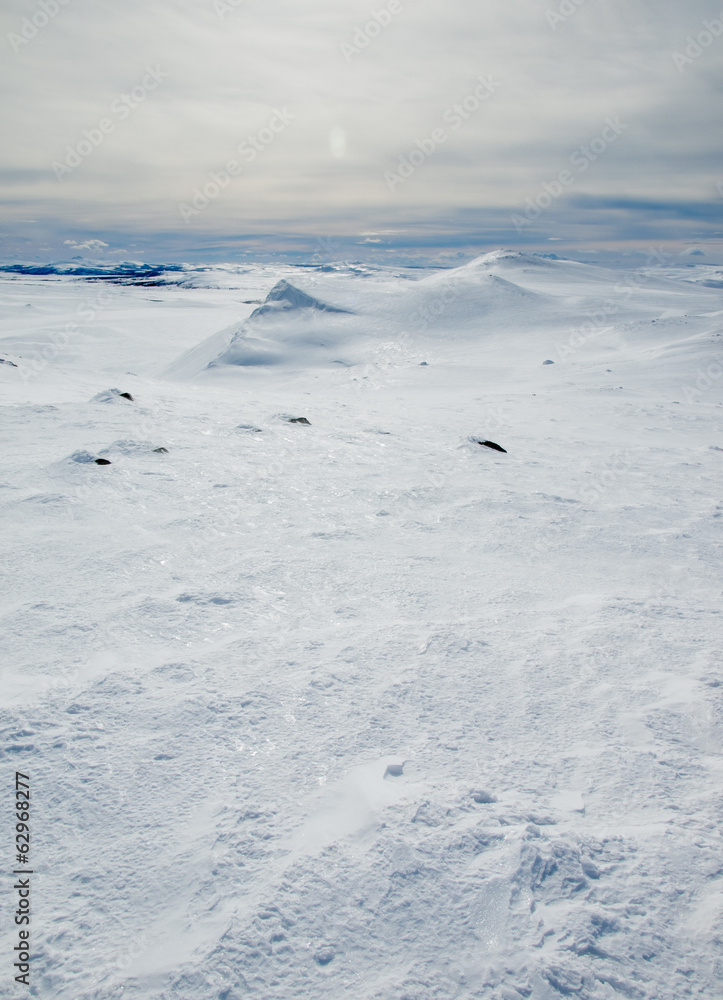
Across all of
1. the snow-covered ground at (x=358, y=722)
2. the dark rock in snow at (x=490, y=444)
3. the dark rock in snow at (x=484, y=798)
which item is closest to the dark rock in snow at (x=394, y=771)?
the snow-covered ground at (x=358, y=722)

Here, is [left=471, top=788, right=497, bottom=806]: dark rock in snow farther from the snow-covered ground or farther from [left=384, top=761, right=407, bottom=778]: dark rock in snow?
[left=384, top=761, right=407, bottom=778]: dark rock in snow

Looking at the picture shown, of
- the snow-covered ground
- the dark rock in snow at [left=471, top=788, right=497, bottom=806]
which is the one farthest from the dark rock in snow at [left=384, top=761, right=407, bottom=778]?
the dark rock in snow at [left=471, top=788, right=497, bottom=806]

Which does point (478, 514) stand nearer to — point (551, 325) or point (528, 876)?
point (528, 876)

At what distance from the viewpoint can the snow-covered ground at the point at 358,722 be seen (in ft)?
5.72

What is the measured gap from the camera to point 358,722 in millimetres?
2570

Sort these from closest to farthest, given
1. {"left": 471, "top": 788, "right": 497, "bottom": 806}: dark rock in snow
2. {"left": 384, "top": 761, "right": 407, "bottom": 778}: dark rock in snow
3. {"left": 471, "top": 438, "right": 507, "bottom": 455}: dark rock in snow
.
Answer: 1. {"left": 471, "top": 788, "right": 497, "bottom": 806}: dark rock in snow
2. {"left": 384, "top": 761, "right": 407, "bottom": 778}: dark rock in snow
3. {"left": 471, "top": 438, "right": 507, "bottom": 455}: dark rock in snow

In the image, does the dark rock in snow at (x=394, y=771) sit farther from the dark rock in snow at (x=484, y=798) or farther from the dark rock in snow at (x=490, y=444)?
the dark rock in snow at (x=490, y=444)

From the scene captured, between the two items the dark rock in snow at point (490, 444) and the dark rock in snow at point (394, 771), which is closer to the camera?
the dark rock in snow at point (394, 771)

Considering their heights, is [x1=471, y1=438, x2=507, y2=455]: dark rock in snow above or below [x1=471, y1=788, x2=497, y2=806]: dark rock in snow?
below

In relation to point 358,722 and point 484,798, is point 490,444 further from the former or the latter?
point 484,798

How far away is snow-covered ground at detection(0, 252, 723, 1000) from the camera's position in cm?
174

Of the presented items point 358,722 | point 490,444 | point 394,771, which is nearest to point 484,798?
point 394,771

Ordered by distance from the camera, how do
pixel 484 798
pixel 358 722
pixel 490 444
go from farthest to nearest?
pixel 490 444 < pixel 358 722 < pixel 484 798

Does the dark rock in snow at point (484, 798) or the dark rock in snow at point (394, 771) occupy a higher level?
the dark rock in snow at point (394, 771)
